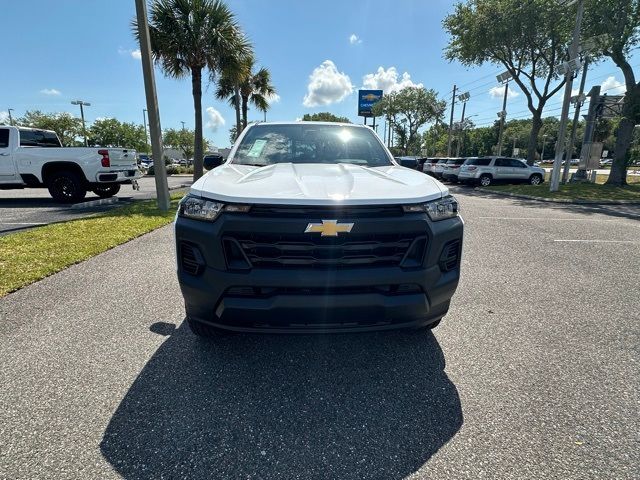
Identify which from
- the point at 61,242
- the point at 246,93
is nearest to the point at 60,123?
the point at 246,93

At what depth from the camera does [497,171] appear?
65.8 ft

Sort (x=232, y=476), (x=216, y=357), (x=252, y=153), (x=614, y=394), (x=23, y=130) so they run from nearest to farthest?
1. (x=232, y=476)
2. (x=614, y=394)
3. (x=216, y=357)
4. (x=252, y=153)
5. (x=23, y=130)

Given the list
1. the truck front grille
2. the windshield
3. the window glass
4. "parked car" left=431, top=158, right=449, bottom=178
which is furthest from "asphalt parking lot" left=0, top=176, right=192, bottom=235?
"parked car" left=431, top=158, right=449, bottom=178

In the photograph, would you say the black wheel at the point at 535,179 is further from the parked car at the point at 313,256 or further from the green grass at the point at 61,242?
the parked car at the point at 313,256

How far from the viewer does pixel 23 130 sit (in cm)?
1004

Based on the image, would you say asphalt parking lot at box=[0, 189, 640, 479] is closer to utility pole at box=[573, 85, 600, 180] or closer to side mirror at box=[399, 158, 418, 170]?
side mirror at box=[399, 158, 418, 170]

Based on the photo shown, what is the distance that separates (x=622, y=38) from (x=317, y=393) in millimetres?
21583

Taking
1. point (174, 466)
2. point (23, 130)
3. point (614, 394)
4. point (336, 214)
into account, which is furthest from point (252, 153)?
point (23, 130)

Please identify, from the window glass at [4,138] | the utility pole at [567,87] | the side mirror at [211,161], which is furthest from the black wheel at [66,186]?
the utility pole at [567,87]

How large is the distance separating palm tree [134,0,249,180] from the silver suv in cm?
1417

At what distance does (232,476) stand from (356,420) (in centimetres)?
72

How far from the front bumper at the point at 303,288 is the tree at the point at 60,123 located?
187ft

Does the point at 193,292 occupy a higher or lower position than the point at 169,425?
higher

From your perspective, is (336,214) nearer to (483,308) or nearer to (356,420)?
(356,420)
